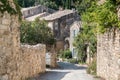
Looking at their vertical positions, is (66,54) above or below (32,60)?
above

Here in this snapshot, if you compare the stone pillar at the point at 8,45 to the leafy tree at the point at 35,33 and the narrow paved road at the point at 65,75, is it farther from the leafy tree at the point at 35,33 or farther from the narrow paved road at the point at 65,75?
the leafy tree at the point at 35,33

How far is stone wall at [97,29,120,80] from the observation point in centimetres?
1740

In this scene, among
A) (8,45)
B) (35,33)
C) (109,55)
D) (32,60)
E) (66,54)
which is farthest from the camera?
(66,54)

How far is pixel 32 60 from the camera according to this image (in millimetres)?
24250

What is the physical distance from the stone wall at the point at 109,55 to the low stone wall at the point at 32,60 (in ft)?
13.3

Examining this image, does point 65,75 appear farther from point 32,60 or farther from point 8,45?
point 8,45

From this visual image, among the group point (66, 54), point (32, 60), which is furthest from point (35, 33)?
point (32, 60)

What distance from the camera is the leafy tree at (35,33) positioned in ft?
139

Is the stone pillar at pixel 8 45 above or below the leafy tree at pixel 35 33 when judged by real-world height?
below

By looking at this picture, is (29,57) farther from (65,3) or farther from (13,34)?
(65,3)

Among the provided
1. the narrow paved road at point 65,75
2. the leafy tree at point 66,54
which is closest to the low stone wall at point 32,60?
the narrow paved road at point 65,75

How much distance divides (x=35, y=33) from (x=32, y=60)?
19.4 meters

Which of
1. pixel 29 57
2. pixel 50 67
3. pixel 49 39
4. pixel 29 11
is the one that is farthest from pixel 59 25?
pixel 29 57

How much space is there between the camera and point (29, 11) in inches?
2857
